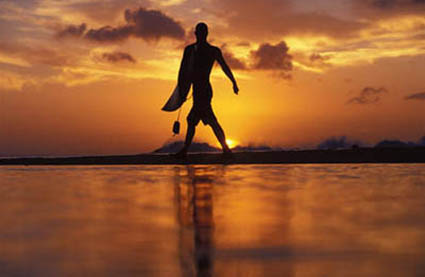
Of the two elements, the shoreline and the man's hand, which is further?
the shoreline

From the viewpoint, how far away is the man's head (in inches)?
461

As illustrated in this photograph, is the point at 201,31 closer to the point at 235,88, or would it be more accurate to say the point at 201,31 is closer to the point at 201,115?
the point at 235,88

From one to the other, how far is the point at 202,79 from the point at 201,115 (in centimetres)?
71

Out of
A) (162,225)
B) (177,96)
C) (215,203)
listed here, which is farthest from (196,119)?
(162,225)

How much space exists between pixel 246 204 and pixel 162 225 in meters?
1.29

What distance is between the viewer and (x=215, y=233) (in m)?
3.27

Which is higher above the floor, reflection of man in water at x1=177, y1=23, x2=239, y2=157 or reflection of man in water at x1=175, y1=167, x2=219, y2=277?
reflection of man in water at x1=177, y1=23, x2=239, y2=157

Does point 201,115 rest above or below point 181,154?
above

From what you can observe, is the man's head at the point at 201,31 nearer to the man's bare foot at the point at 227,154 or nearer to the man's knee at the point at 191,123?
the man's knee at the point at 191,123

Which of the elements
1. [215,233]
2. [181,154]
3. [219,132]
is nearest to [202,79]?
[219,132]

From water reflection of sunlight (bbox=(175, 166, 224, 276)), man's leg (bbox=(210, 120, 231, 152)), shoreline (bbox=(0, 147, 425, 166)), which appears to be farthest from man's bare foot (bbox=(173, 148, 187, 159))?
water reflection of sunlight (bbox=(175, 166, 224, 276))

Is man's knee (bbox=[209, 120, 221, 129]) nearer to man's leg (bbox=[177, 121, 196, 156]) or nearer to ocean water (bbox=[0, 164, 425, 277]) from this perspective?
man's leg (bbox=[177, 121, 196, 156])

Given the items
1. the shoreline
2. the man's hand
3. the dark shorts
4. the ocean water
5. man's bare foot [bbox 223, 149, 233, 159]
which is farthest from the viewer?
the shoreline

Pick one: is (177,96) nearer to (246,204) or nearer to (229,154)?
(229,154)
